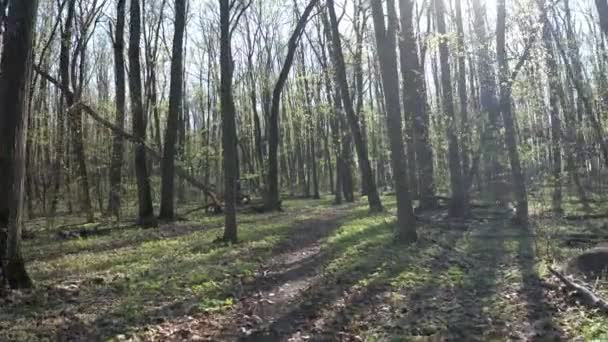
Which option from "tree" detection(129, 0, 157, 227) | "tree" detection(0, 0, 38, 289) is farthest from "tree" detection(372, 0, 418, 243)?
"tree" detection(129, 0, 157, 227)

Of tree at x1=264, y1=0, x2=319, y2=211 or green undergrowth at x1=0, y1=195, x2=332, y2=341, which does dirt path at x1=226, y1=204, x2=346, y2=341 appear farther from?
tree at x1=264, y1=0, x2=319, y2=211

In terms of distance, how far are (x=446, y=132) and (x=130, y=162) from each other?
15629 millimetres

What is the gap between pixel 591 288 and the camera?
7.94 meters

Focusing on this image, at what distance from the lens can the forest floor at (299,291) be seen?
A: 20.5 feet

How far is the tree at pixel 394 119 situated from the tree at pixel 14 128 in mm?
6944

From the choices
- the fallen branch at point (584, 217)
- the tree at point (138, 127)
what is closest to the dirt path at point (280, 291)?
the tree at point (138, 127)

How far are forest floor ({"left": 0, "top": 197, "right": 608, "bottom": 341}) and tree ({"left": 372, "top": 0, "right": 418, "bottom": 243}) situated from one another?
1.92 feet

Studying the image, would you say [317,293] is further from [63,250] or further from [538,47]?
[538,47]

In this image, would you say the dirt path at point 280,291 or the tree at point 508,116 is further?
the tree at point 508,116

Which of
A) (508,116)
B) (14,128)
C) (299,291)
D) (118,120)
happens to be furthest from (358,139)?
(14,128)

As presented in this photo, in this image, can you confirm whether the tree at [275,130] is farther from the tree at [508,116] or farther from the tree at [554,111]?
the tree at [554,111]

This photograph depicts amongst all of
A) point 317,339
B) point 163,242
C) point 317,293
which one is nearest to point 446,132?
point 163,242

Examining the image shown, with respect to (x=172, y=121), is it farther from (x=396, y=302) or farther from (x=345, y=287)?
(x=396, y=302)

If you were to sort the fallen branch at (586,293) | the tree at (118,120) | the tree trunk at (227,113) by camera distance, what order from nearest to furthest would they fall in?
the fallen branch at (586,293) → the tree trunk at (227,113) → the tree at (118,120)
